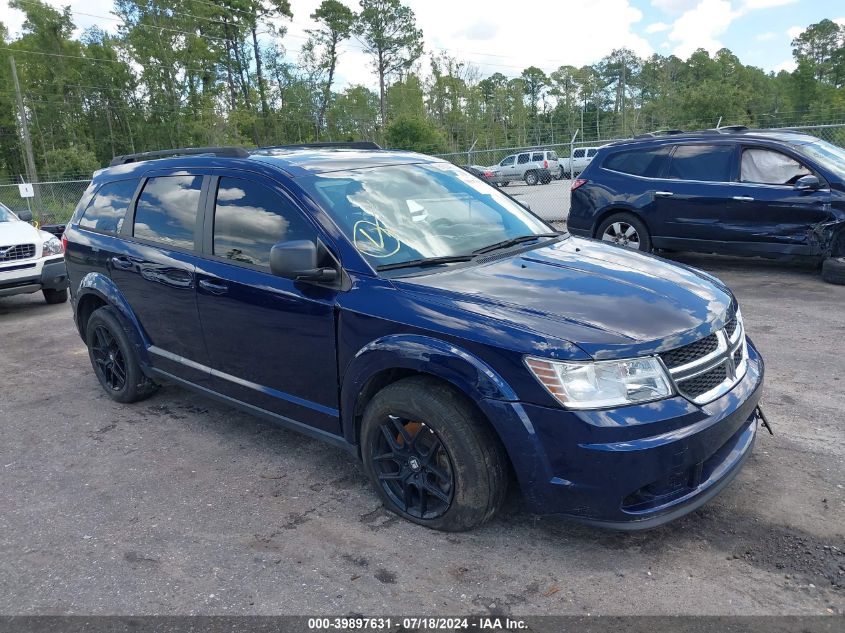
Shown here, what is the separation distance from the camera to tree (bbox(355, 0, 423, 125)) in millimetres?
57875

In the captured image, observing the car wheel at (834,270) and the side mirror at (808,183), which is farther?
the side mirror at (808,183)

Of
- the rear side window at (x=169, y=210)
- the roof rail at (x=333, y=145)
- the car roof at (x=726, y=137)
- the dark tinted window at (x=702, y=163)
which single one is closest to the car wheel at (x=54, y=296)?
the rear side window at (x=169, y=210)

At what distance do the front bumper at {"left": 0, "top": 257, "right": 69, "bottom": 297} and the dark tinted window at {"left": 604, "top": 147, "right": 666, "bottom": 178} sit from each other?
756 cm

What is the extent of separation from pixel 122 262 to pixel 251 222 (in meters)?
1.49

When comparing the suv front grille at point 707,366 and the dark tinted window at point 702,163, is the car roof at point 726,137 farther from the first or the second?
the suv front grille at point 707,366

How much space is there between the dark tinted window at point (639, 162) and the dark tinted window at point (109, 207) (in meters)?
6.71

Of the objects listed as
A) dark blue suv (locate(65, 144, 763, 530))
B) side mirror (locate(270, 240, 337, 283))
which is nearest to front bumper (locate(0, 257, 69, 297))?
dark blue suv (locate(65, 144, 763, 530))

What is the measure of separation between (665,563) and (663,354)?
917 mm

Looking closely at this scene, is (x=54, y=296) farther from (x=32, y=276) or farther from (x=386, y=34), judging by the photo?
(x=386, y=34)

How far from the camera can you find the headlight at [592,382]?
2.69 metres

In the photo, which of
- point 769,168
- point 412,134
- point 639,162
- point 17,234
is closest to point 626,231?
point 639,162

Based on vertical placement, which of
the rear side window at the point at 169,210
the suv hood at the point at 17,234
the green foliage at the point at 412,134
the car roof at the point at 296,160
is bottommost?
the suv hood at the point at 17,234

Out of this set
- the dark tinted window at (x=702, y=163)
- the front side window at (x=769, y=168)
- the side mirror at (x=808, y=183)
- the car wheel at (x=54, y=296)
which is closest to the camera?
the side mirror at (x=808, y=183)

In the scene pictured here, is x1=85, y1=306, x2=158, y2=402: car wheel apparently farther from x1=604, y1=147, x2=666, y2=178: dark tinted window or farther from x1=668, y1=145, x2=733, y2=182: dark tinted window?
x1=668, y1=145, x2=733, y2=182: dark tinted window
